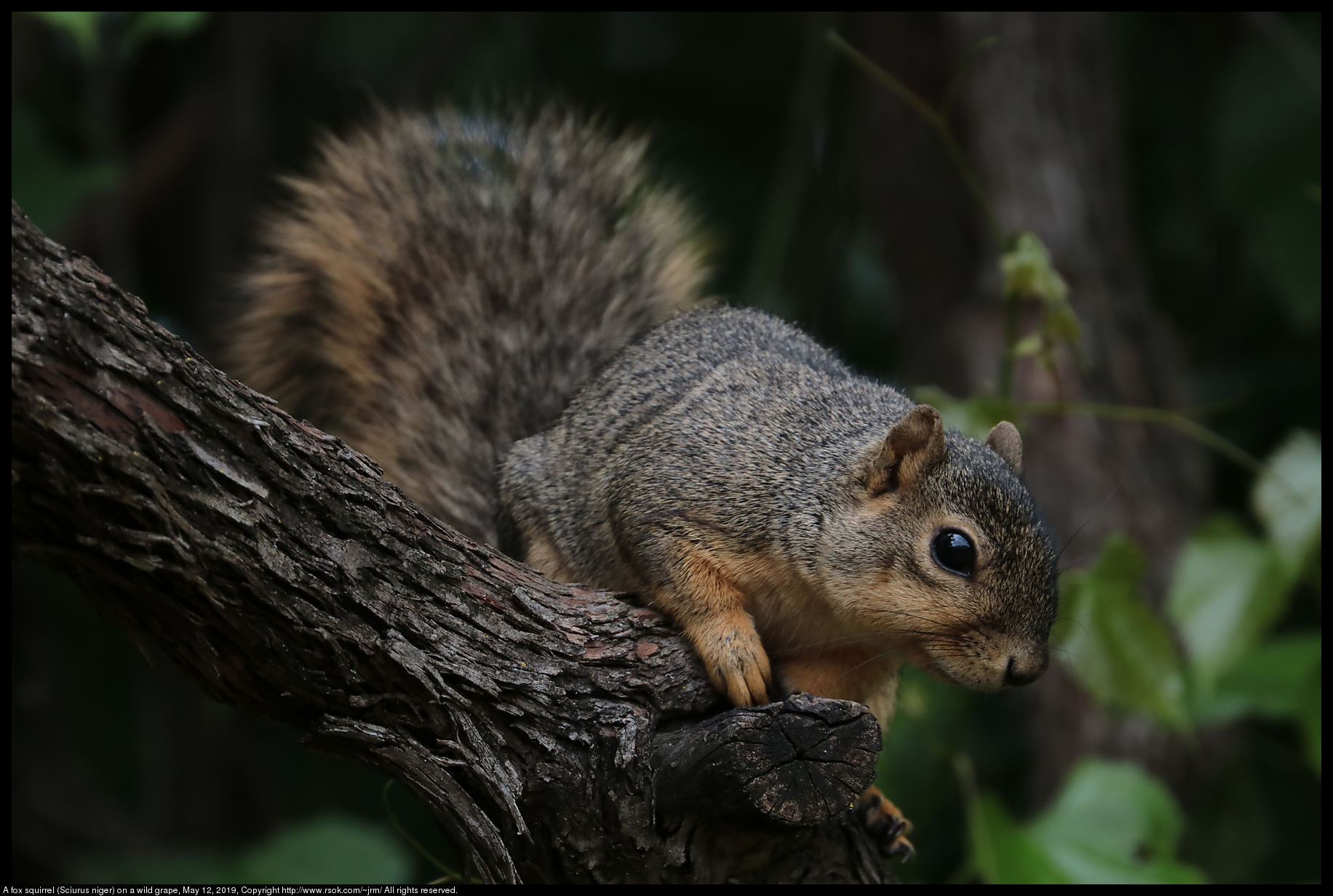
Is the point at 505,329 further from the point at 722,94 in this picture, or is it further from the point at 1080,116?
the point at 722,94

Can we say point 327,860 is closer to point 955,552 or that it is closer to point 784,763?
point 784,763

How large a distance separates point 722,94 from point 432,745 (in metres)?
3.14

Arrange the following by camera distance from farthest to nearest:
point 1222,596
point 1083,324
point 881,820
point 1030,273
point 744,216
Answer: point 744,216 → point 1083,324 → point 1222,596 → point 1030,273 → point 881,820

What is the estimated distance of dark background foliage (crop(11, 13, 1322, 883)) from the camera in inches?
116

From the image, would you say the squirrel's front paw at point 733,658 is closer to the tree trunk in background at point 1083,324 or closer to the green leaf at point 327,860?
the green leaf at point 327,860

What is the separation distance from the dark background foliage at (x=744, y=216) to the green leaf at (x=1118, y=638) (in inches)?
13.8

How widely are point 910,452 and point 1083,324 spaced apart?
5.46 feet

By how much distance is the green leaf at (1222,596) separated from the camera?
2.20 meters

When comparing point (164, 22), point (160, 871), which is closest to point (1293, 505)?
point (164, 22)

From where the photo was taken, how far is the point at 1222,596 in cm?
224

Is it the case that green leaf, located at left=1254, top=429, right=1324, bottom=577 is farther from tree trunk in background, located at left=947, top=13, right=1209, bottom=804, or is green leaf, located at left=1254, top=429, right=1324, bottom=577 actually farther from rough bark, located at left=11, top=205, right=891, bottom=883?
rough bark, located at left=11, top=205, right=891, bottom=883

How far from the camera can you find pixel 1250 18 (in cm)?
310

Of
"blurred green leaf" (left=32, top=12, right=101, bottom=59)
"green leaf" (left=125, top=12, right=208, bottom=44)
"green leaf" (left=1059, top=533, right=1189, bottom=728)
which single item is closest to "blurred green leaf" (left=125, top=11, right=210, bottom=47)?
"green leaf" (left=125, top=12, right=208, bottom=44)
